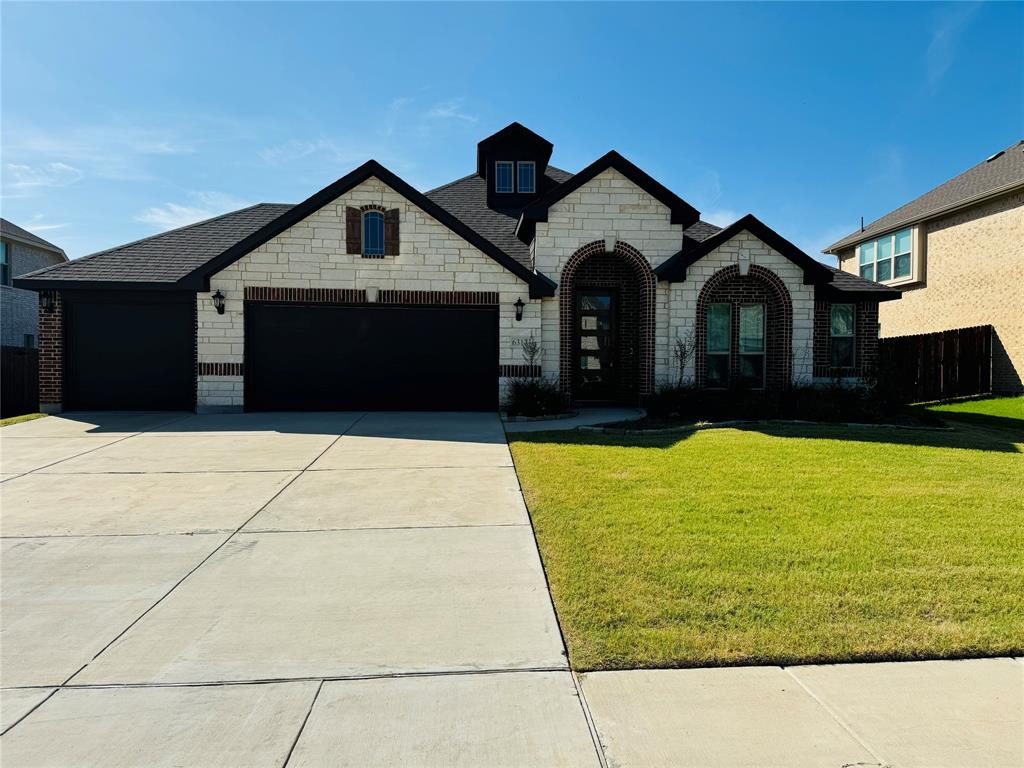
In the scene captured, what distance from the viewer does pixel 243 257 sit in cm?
1312

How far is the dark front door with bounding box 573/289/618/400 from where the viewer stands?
15.1m

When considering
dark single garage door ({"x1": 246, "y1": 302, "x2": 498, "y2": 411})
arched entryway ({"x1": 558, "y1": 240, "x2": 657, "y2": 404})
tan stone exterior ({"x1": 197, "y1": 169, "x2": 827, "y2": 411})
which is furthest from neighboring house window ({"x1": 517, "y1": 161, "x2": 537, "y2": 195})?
dark single garage door ({"x1": 246, "y1": 302, "x2": 498, "y2": 411})

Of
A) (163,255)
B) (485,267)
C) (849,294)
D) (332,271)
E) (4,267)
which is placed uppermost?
(4,267)

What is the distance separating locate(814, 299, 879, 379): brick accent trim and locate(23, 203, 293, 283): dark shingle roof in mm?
14692

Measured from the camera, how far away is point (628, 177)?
14062 millimetres

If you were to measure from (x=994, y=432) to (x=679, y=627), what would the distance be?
1091cm

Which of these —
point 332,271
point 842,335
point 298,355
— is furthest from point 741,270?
point 298,355

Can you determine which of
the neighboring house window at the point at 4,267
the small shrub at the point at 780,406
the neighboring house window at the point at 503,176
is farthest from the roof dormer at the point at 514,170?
the neighboring house window at the point at 4,267

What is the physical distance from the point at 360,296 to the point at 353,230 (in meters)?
1.47

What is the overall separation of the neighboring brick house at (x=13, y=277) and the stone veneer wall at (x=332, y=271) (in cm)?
1520

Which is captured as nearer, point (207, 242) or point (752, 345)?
point (752, 345)

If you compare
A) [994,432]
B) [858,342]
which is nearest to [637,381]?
[858,342]

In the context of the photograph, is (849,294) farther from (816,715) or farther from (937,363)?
(816,715)

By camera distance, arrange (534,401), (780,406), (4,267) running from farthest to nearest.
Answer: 1. (4,267)
2. (534,401)
3. (780,406)
